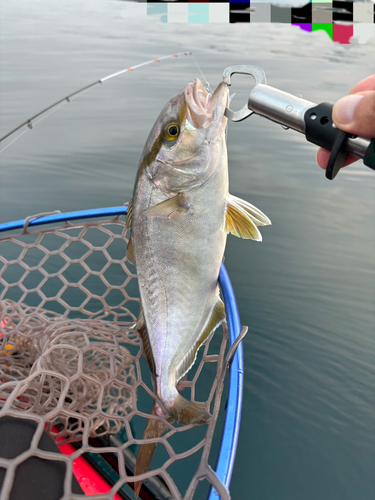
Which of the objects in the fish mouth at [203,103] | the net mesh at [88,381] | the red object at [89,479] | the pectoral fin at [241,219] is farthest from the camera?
the red object at [89,479]

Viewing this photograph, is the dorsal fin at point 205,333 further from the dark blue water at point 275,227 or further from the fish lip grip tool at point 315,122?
the dark blue water at point 275,227

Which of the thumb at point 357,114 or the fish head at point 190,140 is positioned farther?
the fish head at point 190,140

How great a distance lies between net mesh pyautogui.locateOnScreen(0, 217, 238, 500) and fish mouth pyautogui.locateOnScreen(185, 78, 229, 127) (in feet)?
2.98

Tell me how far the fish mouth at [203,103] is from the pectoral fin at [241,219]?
32 centimetres

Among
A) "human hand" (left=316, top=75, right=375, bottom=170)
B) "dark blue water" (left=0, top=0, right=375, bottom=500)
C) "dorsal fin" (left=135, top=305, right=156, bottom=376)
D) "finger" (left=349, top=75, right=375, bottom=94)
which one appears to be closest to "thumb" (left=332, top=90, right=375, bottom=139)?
"human hand" (left=316, top=75, right=375, bottom=170)

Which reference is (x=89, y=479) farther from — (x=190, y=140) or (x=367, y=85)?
(x=367, y=85)

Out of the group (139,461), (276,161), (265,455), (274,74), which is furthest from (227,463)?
(274,74)

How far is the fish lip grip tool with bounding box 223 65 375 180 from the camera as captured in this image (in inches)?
43.8

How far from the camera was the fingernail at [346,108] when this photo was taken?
104cm

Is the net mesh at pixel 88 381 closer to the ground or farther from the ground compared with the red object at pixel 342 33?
closer to the ground

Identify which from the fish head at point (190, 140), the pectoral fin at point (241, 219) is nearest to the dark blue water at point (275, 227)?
the pectoral fin at point (241, 219)

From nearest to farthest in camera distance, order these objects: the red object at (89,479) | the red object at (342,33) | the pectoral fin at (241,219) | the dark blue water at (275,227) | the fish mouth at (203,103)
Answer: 1. the fish mouth at (203,103)
2. the pectoral fin at (241,219)
3. the red object at (89,479)
4. the dark blue water at (275,227)
5. the red object at (342,33)

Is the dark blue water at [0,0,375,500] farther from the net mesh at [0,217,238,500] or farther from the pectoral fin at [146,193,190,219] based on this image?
the pectoral fin at [146,193,190,219]

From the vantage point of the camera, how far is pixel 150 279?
1.50 metres
